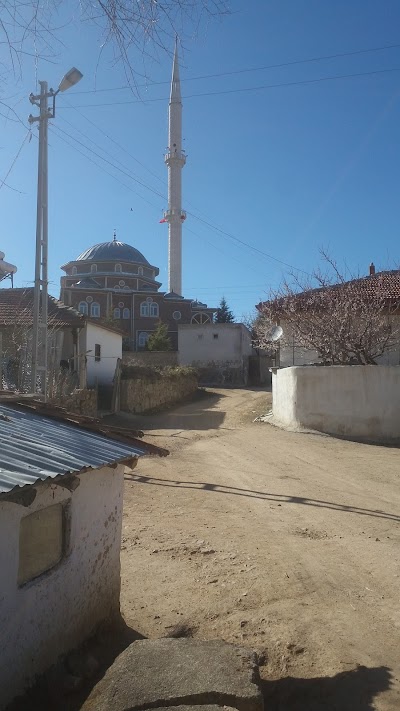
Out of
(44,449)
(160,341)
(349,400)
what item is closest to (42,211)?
(44,449)

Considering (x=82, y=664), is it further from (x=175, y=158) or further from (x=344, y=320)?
(x=175, y=158)

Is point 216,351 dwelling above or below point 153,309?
below

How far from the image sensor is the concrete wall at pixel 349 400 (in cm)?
1659

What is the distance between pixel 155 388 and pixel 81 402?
281 inches

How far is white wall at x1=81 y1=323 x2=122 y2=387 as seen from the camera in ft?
84.4

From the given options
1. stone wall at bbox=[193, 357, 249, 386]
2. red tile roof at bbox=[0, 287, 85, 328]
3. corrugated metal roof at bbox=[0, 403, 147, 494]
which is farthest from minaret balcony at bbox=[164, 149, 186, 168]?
corrugated metal roof at bbox=[0, 403, 147, 494]

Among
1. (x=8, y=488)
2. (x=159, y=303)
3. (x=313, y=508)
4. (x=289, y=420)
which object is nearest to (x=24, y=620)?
(x=8, y=488)

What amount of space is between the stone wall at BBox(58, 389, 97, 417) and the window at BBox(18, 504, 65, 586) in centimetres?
1277

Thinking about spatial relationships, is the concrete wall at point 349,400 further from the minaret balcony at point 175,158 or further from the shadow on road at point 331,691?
the minaret balcony at point 175,158

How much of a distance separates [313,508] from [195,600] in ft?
12.6

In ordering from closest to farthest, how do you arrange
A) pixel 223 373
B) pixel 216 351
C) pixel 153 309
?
pixel 223 373 → pixel 216 351 → pixel 153 309

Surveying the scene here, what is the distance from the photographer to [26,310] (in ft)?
73.8

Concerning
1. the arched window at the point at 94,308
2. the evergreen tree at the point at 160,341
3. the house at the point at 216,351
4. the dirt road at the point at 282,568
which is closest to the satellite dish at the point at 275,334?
the dirt road at the point at 282,568

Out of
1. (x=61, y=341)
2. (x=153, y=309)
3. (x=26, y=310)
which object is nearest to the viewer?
(x=26, y=310)
